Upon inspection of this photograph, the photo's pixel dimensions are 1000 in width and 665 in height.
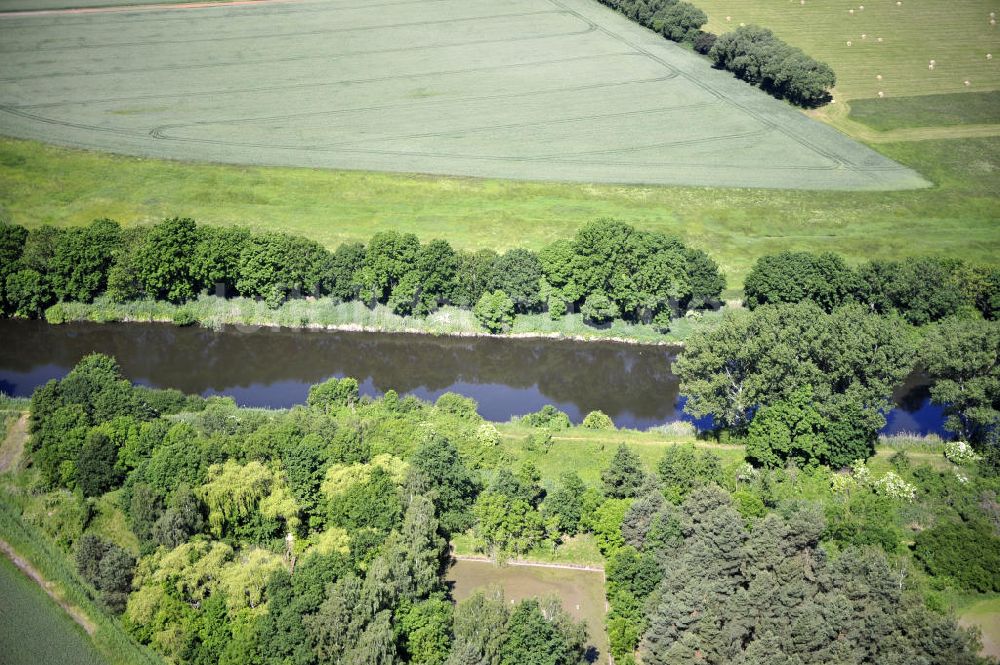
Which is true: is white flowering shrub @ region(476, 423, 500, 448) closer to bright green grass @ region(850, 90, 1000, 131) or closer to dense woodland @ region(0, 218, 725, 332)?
dense woodland @ region(0, 218, 725, 332)

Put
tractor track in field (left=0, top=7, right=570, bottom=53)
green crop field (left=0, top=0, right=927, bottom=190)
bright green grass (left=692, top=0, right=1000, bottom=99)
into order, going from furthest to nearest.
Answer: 1. tractor track in field (left=0, top=7, right=570, bottom=53)
2. bright green grass (left=692, top=0, right=1000, bottom=99)
3. green crop field (left=0, top=0, right=927, bottom=190)

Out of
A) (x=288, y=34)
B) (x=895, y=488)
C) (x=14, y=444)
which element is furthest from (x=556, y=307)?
(x=288, y=34)

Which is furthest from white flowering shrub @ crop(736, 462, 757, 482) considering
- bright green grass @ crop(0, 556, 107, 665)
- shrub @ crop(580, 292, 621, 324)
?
bright green grass @ crop(0, 556, 107, 665)

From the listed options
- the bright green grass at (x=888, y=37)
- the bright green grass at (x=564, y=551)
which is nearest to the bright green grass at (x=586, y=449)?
the bright green grass at (x=564, y=551)

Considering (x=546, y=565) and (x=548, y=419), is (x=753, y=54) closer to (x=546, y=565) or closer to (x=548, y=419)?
(x=548, y=419)

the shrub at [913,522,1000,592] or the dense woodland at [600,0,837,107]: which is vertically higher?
the dense woodland at [600,0,837,107]

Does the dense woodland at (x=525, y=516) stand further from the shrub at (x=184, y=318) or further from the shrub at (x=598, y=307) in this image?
the shrub at (x=184, y=318)

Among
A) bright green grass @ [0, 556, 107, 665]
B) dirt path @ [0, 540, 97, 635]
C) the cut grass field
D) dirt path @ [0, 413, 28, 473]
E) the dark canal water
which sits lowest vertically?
the dark canal water

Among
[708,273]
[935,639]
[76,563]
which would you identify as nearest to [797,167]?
[708,273]
